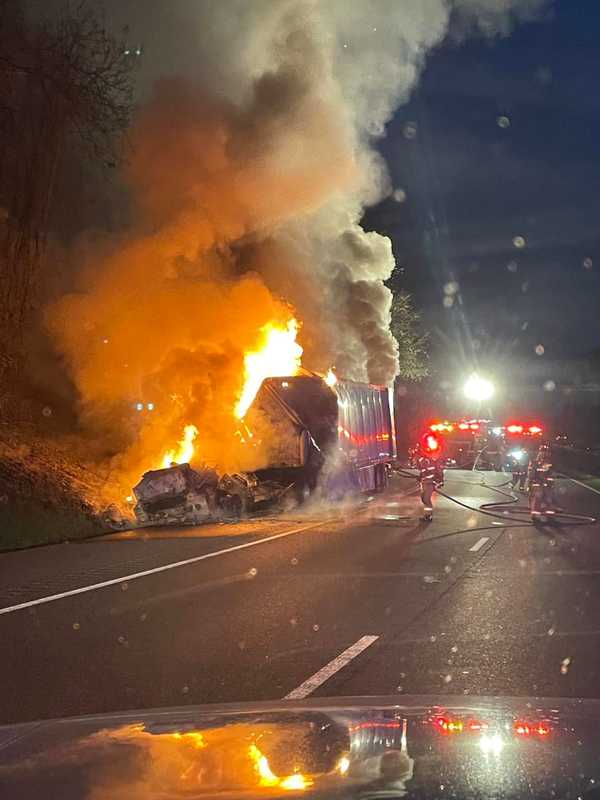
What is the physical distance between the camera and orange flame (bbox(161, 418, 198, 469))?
22.3 metres

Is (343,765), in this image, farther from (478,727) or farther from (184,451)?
(184,451)

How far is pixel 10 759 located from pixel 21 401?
23348 mm

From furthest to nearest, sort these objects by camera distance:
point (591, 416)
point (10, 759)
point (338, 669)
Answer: point (591, 416), point (338, 669), point (10, 759)

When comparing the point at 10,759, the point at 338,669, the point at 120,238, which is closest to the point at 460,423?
the point at 120,238

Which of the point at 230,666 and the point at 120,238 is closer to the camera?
the point at 230,666

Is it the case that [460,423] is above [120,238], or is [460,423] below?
below

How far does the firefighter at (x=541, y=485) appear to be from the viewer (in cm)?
1912

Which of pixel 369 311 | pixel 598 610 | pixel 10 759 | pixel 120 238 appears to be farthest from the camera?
pixel 369 311

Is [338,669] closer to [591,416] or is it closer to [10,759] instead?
[10,759]

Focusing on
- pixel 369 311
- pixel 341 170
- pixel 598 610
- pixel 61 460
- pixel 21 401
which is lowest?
pixel 598 610

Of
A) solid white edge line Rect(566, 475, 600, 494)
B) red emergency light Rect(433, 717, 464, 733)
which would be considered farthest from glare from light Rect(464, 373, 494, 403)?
red emergency light Rect(433, 717, 464, 733)

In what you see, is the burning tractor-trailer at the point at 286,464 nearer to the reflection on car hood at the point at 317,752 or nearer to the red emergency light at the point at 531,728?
the reflection on car hood at the point at 317,752

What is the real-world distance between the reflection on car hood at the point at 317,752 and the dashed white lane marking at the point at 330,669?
190 cm

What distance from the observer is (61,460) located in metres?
23.0
